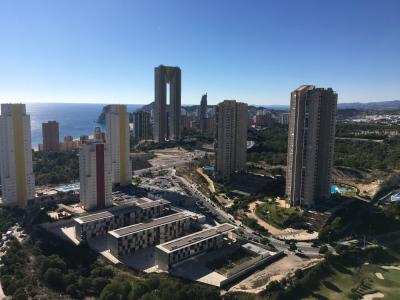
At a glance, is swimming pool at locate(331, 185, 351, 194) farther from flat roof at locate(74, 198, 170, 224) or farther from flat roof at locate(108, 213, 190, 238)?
flat roof at locate(74, 198, 170, 224)

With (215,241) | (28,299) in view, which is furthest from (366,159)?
(28,299)

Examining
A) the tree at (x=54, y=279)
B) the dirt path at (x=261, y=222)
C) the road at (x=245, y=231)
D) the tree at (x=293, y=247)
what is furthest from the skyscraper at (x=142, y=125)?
the tree at (x=54, y=279)

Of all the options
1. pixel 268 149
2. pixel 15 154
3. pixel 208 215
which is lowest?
pixel 208 215

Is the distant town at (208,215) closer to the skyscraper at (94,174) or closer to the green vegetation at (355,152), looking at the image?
the skyscraper at (94,174)

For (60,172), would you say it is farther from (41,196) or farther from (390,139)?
(390,139)

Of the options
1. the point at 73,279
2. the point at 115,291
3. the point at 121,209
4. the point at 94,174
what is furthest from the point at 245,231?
the point at 94,174

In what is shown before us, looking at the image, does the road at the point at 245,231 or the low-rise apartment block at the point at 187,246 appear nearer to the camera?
the low-rise apartment block at the point at 187,246

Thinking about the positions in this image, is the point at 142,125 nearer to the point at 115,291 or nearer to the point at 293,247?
the point at 293,247
